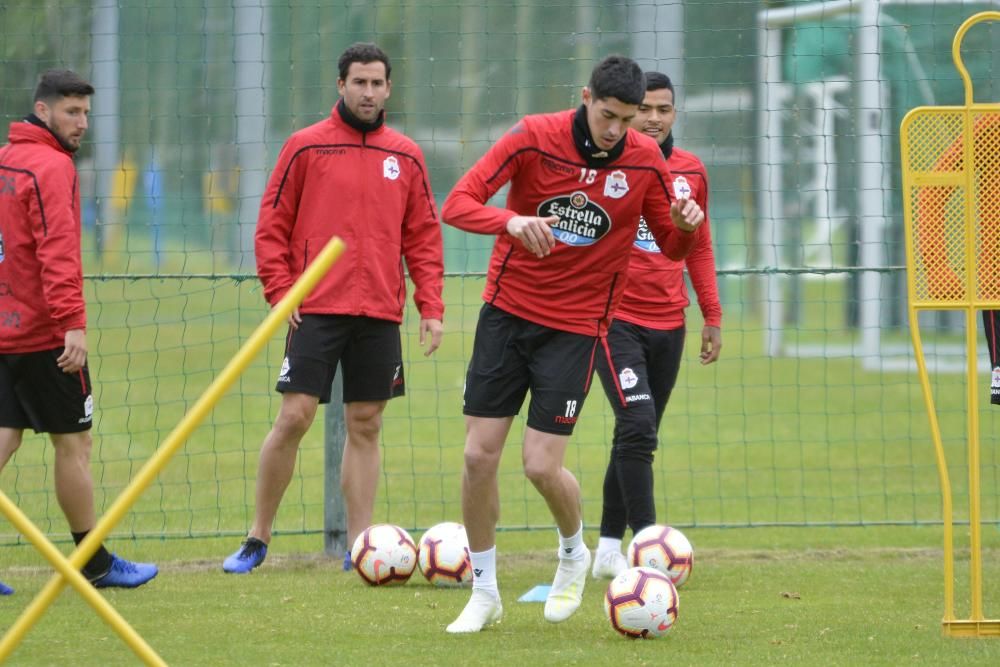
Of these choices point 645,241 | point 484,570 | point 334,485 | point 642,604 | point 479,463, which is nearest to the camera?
point 642,604

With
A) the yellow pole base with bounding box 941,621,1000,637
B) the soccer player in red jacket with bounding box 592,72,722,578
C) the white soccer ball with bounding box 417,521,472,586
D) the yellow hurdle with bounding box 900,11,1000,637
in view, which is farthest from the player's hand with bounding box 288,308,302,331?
the yellow pole base with bounding box 941,621,1000,637

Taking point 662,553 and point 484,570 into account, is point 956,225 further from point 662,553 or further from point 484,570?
point 484,570

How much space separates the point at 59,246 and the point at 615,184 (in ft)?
7.73

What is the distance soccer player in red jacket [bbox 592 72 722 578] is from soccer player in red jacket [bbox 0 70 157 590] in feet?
7.72

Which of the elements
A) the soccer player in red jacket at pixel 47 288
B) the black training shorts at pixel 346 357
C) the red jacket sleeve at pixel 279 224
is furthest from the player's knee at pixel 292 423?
the soccer player in red jacket at pixel 47 288

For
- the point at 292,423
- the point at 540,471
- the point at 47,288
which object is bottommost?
the point at 540,471

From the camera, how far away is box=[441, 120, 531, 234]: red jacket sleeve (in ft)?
18.0

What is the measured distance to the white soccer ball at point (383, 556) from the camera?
7031mm

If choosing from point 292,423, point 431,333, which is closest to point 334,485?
point 292,423

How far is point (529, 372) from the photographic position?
6.05 meters

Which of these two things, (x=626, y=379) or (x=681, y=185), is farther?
(x=681, y=185)

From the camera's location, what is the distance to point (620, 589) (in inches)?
226

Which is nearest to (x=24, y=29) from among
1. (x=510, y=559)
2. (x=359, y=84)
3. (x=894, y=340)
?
(x=359, y=84)

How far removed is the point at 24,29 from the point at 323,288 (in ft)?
8.99
